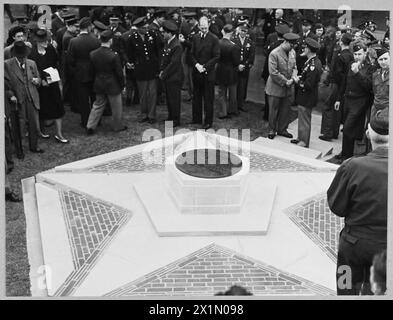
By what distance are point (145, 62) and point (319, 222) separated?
14.9 ft

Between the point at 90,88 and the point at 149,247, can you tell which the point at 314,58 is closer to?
the point at 90,88

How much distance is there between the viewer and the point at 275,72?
9227 millimetres

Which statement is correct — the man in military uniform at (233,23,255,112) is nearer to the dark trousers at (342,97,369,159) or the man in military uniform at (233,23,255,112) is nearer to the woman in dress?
the dark trousers at (342,97,369,159)

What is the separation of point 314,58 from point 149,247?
415 cm

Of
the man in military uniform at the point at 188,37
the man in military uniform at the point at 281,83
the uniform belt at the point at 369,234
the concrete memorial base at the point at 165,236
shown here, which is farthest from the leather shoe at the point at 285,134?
the uniform belt at the point at 369,234

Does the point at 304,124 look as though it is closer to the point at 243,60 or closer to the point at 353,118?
the point at 353,118

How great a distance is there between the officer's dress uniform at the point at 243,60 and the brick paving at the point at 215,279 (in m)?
5.04

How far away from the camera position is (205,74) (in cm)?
970

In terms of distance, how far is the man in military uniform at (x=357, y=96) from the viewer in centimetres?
829

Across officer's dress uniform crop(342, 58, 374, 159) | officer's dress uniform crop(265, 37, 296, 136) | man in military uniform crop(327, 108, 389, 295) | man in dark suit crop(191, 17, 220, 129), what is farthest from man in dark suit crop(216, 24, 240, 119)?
man in military uniform crop(327, 108, 389, 295)

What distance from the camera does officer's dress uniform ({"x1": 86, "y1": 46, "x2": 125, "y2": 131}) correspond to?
29.9ft

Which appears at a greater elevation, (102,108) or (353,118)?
(353,118)

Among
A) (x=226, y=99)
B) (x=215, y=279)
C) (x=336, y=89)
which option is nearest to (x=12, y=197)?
(x=215, y=279)

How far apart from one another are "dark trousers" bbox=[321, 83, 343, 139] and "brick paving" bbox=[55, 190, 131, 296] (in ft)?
13.3
